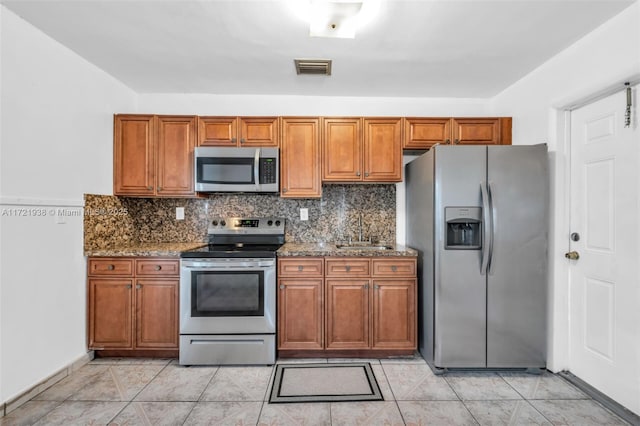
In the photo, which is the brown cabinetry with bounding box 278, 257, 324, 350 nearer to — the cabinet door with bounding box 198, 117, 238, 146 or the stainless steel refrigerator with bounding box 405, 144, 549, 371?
the stainless steel refrigerator with bounding box 405, 144, 549, 371

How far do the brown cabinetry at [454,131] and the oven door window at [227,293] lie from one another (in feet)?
6.08

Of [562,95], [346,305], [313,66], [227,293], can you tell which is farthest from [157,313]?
[562,95]

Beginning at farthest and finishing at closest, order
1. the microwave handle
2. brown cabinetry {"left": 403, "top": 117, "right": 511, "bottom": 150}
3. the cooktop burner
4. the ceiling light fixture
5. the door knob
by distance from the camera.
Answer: the cooktop burner, brown cabinetry {"left": 403, "top": 117, "right": 511, "bottom": 150}, the microwave handle, the door knob, the ceiling light fixture

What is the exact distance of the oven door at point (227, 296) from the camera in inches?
101

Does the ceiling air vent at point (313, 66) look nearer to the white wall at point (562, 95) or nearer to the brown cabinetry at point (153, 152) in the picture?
the brown cabinetry at point (153, 152)

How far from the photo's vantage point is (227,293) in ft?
8.45

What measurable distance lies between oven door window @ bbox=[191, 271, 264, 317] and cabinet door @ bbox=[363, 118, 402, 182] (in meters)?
1.38

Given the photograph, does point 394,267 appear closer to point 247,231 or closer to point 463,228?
point 463,228

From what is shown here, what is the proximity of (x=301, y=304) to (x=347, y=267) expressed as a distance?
49 centimetres

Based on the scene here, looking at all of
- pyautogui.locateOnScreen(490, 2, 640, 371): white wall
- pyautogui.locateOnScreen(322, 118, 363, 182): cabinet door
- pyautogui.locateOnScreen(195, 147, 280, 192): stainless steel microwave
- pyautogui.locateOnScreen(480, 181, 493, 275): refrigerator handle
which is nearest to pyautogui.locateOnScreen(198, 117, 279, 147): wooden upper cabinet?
pyautogui.locateOnScreen(195, 147, 280, 192): stainless steel microwave

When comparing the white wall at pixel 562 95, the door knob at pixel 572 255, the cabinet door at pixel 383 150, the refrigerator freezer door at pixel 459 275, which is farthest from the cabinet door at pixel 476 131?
the door knob at pixel 572 255

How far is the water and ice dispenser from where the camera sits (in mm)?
2379

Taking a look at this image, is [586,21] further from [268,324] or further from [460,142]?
[268,324]

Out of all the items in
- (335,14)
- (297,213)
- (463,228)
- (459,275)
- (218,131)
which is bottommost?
(459,275)
